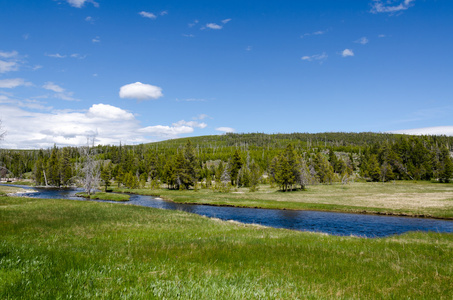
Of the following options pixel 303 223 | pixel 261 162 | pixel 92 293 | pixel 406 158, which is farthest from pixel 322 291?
pixel 261 162

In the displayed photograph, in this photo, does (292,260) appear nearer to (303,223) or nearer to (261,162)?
(303,223)

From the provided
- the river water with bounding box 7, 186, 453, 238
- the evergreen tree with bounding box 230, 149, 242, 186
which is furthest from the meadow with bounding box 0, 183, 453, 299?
the evergreen tree with bounding box 230, 149, 242, 186

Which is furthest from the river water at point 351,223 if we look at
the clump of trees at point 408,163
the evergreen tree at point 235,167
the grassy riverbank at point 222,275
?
the clump of trees at point 408,163

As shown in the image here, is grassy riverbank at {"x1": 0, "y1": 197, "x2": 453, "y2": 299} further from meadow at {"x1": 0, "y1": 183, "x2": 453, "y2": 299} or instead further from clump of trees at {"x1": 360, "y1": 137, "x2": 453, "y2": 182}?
clump of trees at {"x1": 360, "y1": 137, "x2": 453, "y2": 182}

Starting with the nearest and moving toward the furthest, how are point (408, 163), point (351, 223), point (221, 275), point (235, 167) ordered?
point (221, 275) < point (351, 223) < point (235, 167) < point (408, 163)

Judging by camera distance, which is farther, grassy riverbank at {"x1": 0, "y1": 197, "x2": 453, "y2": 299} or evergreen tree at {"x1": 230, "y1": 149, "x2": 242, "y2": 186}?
evergreen tree at {"x1": 230, "y1": 149, "x2": 242, "y2": 186}

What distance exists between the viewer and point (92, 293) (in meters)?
5.13

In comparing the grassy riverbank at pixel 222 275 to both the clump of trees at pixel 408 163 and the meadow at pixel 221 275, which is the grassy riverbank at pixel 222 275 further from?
the clump of trees at pixel 408 163

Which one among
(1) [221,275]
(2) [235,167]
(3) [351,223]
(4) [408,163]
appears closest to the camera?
(1) [221,275]

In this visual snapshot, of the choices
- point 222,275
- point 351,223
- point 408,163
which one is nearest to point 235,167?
point 351,223

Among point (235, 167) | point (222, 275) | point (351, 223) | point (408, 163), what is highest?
point (408, 163)

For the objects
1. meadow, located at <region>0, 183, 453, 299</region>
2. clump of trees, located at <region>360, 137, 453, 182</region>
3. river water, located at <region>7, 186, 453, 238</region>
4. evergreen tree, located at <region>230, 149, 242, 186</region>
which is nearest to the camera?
meadow, located at <region>0, 183, 453, 299</region>

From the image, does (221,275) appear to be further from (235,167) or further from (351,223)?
(235,167)

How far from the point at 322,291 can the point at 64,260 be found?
7389 millimetres
